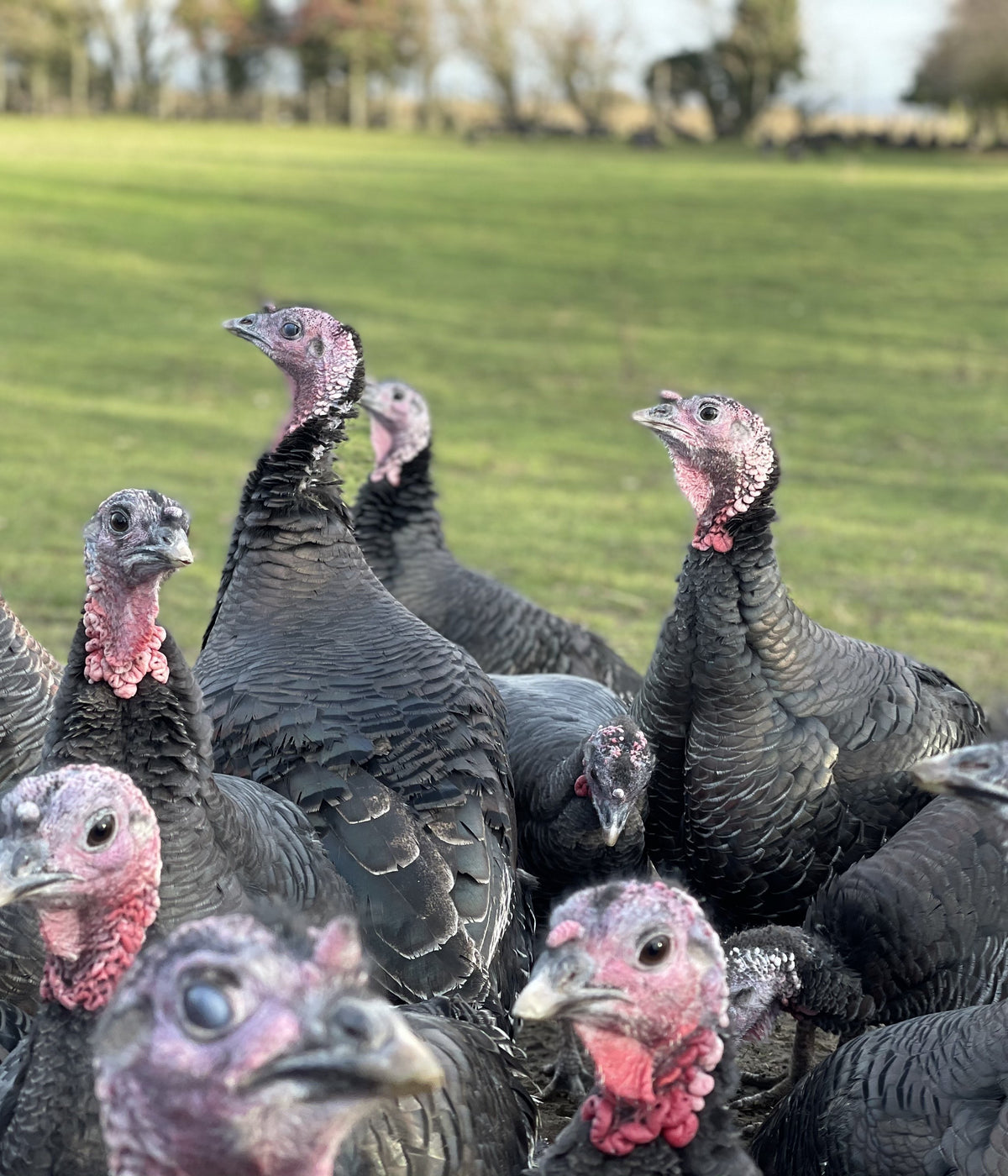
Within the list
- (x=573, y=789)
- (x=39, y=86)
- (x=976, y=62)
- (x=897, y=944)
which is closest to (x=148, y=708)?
(x=573, y=789)

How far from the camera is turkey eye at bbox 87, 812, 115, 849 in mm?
2521

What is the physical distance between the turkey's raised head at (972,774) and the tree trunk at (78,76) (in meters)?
68.0

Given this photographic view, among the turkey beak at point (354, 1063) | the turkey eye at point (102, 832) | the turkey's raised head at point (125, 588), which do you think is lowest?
the turkey eye at point (102, 832)

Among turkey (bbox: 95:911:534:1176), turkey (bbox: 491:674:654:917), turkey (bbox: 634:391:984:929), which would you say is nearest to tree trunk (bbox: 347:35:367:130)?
turkey (bbox: 491:674:654:917)

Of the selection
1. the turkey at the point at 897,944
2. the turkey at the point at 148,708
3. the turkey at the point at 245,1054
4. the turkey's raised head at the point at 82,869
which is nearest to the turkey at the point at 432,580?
the turkey at the point at 897,944

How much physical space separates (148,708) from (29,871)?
757 mm

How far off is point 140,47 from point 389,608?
72656 millimetres

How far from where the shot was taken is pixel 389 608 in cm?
425

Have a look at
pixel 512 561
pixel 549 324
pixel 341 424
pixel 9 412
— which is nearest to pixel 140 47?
pixel 549 324

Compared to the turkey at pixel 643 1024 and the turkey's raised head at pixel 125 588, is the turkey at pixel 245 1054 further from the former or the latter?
the turkey's raised head at pixel 125 588

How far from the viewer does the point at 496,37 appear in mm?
71312

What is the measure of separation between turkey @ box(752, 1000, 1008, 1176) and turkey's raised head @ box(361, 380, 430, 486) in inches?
137

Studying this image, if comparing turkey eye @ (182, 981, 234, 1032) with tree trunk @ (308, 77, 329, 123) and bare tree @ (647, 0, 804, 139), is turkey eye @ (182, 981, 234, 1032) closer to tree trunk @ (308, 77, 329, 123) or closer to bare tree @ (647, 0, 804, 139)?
bare tree @ (647, 0, 804, 139)

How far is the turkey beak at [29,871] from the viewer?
2.47 m
